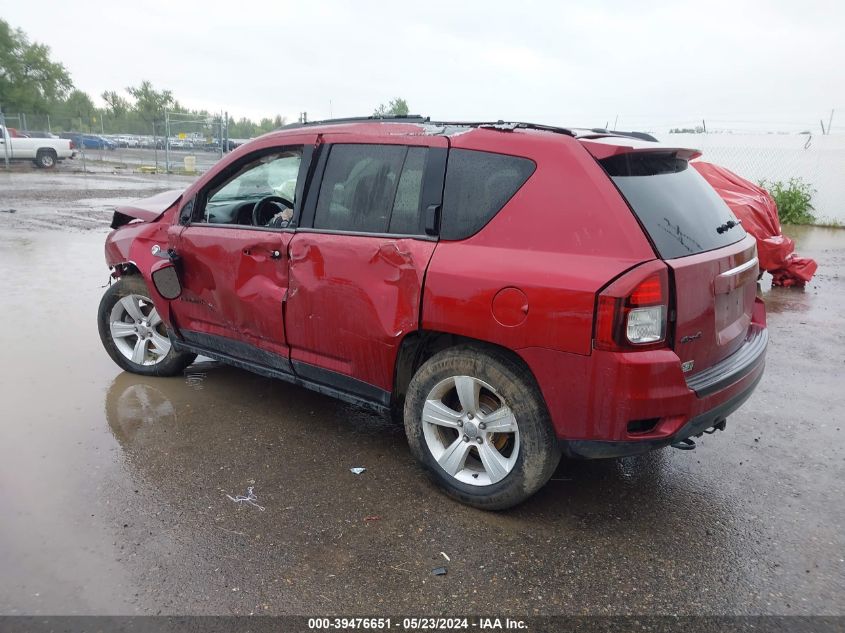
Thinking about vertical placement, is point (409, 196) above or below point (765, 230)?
above

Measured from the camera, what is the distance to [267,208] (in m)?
4.37

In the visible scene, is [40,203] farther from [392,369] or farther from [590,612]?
[590,612]

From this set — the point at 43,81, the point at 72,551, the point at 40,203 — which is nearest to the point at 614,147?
the point at 72,551

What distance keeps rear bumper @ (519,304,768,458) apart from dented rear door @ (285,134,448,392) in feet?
2.58

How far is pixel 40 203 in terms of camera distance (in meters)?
15.2

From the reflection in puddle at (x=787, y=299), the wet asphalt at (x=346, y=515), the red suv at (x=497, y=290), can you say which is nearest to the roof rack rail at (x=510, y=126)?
the red suv at (x=497, y=290)

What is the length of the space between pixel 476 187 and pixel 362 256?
705 mm

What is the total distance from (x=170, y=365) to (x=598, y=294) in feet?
11.3

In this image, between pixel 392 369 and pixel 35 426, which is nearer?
pixel 392 369

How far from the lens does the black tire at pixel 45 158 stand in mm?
26344

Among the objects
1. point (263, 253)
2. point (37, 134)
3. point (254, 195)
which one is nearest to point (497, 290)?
point (263, 253)

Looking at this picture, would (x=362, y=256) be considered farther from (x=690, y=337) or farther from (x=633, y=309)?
(x=690, y=337)

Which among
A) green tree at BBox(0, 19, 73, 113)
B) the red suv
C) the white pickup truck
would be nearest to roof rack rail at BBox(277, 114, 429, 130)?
the red suv

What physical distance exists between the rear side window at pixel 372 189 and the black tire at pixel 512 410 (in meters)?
0.73
